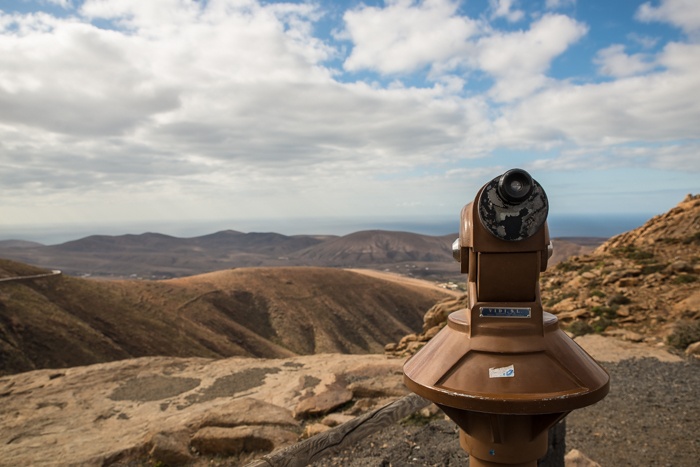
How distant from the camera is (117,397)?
12008mm

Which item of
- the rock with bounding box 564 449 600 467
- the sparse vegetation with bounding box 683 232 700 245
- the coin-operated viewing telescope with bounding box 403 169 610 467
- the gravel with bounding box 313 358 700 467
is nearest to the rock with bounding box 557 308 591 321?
the gravel with bounding box 313 358 700 467

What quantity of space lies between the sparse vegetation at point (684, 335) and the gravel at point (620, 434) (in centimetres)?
169

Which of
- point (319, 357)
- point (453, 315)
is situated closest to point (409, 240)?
point (319, 357)

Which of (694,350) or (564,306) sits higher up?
(564,306)

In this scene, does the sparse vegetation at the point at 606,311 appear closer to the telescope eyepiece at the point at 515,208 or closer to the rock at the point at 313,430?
the rock at the point at 313,430

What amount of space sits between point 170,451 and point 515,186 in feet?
18.8

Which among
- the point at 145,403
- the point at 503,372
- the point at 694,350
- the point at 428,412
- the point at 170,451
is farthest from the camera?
the point at 145,403

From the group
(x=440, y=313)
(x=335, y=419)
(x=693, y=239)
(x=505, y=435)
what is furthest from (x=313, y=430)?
(x=693, y=239)

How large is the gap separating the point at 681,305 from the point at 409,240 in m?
142

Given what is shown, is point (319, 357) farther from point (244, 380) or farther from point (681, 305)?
point (681, 305)

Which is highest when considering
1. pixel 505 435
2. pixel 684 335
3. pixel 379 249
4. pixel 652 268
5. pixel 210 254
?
pixel 505 435

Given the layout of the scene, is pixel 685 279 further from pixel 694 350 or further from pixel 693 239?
pixel 693 239

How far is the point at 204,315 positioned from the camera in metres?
35.8

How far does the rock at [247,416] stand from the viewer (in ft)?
21.1
